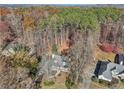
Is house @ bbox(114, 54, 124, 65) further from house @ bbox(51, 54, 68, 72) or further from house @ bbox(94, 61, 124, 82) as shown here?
house @ bbox(51, 54, 68, 72)

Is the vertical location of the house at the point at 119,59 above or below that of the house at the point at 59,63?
above

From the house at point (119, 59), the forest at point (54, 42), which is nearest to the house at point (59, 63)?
the forest at point (54, 42)

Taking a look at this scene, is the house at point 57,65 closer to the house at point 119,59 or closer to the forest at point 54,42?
the forest at point 54,42

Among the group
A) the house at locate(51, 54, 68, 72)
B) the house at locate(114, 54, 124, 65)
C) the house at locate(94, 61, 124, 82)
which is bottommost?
the house at locate(94, 61, 124, 82)

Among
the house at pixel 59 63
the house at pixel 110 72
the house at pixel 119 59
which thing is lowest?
the house at pixel 110 72

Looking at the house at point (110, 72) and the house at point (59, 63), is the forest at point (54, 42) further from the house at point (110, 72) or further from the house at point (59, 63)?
the house at point (110, 72)

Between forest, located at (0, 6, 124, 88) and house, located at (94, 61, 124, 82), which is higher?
forest, located at (0, 6, 124, 88)

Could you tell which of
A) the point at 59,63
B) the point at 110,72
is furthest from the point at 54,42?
the point at 110,72

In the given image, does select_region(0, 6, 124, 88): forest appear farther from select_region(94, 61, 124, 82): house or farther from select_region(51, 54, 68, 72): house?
select_region(94, 61, 124, 82): house

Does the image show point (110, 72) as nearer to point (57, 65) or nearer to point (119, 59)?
point (119, 59)

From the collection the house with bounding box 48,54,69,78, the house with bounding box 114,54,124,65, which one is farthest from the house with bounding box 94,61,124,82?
the house with bounding box 48,54,69,78
